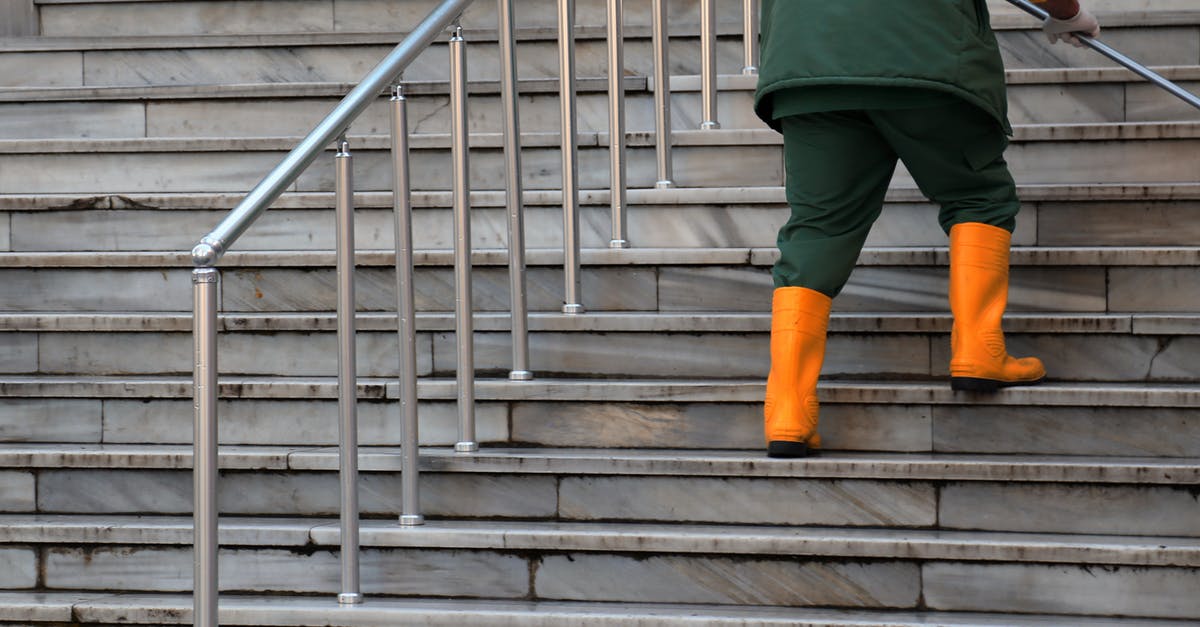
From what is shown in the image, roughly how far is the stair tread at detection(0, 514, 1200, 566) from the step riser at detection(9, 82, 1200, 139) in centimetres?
163

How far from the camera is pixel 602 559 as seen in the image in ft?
9.99

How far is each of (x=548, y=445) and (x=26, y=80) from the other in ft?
9.12

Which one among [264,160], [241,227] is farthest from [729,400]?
[264,160]

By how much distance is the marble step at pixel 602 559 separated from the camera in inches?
113

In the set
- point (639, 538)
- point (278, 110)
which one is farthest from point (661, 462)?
point (278, 110)

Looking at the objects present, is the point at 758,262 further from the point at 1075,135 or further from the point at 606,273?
the point at 1075,135

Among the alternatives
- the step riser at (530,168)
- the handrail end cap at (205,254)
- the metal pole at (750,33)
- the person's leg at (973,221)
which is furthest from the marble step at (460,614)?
the metal pole at (750,33)

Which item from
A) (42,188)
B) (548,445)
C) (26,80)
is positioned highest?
(26,80)

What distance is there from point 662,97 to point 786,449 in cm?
126

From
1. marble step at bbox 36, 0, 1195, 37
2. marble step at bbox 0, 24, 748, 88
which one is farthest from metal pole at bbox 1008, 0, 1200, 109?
marble step at bbox 36, 0, 1195, 37

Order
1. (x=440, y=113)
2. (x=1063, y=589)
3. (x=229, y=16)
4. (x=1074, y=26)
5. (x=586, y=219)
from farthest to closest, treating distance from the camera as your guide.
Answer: (x=229, y=16), (x=440, y=113), (x=586, y=219), (x=1074, y=26), (x=1063, y=589)

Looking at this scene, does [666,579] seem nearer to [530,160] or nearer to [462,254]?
[462,254]

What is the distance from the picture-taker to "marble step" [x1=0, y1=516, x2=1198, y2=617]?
9.45 feet

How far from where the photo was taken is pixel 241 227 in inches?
105
